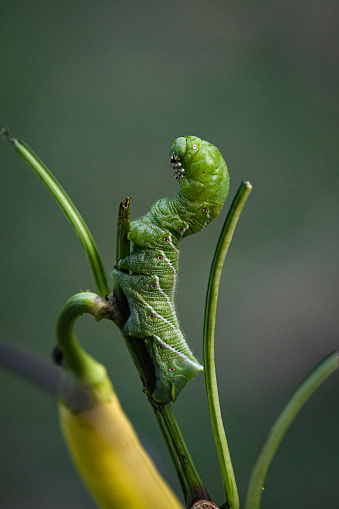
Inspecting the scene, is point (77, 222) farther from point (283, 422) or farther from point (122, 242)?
point (283, 422)

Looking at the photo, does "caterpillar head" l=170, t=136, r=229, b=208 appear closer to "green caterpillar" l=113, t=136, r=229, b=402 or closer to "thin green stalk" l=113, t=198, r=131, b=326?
"green caterpillar" l=113, t=136, r=229, b=402

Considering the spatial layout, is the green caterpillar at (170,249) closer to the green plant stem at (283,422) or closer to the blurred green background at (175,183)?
the green plant stem at (283,422)

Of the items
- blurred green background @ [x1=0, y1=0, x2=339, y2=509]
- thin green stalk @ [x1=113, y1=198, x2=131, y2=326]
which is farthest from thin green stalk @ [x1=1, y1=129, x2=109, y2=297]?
blurred green background @ [x1=0, y1=0, x2=339, y2=509]

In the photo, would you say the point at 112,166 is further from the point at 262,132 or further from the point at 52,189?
the point at 52,189

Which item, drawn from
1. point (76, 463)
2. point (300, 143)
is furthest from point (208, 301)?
point (300, 143)

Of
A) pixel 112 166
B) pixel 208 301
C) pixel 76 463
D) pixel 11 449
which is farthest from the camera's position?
pixel 112 166

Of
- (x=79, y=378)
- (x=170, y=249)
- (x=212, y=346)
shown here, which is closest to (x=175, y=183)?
(x=170, y=249)
